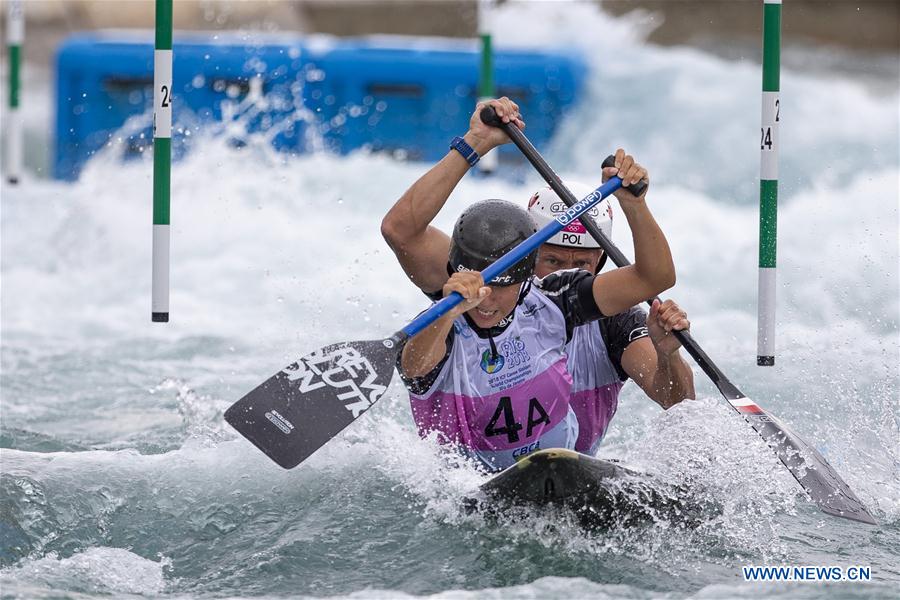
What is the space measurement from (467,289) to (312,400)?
0.70m

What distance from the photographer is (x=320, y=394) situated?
4367 mm

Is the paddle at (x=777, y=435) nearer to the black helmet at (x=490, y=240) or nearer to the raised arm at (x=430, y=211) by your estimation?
the raised arm at (x=430, y=211)

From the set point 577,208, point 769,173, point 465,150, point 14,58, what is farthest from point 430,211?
point 14,58

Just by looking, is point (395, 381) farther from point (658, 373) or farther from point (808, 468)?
point (808, 468)

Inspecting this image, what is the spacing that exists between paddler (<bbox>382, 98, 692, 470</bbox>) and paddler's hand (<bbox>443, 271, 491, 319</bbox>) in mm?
110

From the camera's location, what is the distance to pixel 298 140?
40.1 feet

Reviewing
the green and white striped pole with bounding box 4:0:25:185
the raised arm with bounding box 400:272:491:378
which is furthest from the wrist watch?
the green and white striped pole with bounding box 4:0:25:185

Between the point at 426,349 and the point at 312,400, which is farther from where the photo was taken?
the point at 312,400

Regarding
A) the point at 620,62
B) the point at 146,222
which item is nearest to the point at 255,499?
the point at 146,222

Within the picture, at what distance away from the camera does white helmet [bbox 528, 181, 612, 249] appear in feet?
16.4

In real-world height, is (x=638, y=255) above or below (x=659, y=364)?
above

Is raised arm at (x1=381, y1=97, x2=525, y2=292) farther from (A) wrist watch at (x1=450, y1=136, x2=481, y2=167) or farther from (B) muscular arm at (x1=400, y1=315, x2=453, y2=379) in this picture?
(B) muscular arm at (x1=400, y1=315, x2=453, y2=379)

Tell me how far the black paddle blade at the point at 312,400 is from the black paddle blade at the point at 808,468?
139 cm

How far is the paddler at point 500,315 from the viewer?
4.29 meters
